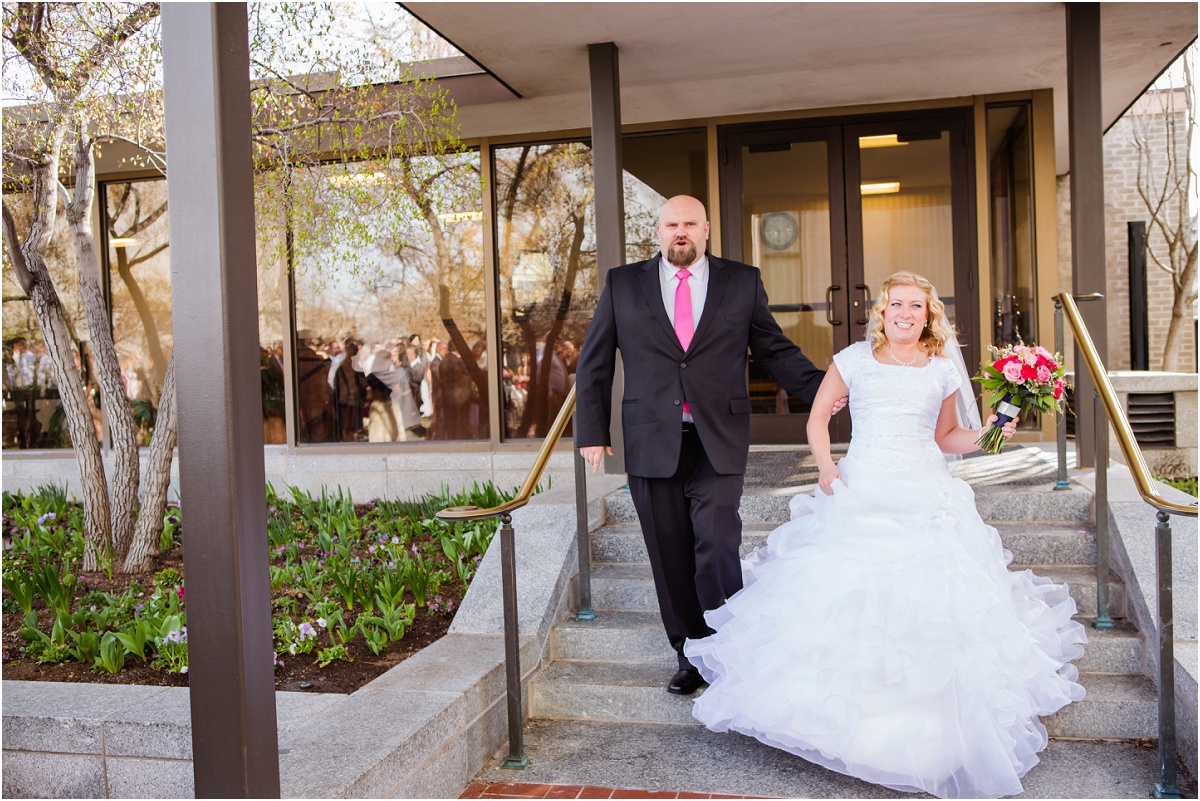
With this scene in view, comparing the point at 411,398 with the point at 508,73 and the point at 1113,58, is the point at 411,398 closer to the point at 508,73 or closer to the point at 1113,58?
the point at 508,73

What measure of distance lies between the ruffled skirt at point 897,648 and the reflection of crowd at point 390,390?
5.43 meters

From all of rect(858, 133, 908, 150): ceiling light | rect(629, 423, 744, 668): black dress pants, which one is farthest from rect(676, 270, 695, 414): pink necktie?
rect(858, 133, 908, 150): ceiling light

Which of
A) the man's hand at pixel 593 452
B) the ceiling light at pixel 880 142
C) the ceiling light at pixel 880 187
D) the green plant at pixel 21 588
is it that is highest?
the ceiling light at pixel 880 142

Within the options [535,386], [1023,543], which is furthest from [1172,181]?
[1023,543]

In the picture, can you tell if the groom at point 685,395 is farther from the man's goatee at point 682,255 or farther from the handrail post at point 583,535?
the handrail post at point 583,535

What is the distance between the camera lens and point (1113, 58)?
657cm

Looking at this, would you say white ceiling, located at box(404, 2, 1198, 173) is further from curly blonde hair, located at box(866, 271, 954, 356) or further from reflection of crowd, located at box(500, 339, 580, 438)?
curly blonde hair, located at box(866, 271, 954, 356)

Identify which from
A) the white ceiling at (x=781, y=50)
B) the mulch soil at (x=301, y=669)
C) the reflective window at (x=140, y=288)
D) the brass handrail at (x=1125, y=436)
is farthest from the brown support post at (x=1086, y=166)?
the reflective window at (x=140, y=288)

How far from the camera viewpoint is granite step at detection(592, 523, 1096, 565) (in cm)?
442

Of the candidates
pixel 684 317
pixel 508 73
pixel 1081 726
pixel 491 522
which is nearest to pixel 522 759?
pixel 684 317

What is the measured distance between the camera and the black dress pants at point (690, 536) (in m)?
3.68

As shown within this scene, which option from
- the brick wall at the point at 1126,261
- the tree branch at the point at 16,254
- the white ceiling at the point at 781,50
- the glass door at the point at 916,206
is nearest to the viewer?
the tree branch at the point at 16,254

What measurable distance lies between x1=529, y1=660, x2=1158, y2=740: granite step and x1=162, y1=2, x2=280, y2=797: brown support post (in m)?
1.80

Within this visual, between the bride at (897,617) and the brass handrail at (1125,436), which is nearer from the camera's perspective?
the bride at (897,617)
